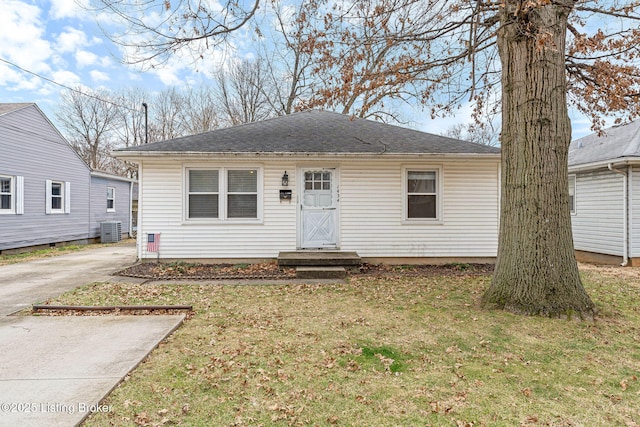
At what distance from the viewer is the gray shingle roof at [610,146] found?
30.9 feet

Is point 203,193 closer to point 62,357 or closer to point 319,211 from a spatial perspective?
point 319,211

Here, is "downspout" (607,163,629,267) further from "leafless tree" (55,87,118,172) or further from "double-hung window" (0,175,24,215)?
"leafless tree" (55,87,118,172)

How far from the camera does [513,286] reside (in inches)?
184

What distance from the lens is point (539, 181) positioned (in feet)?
14.9

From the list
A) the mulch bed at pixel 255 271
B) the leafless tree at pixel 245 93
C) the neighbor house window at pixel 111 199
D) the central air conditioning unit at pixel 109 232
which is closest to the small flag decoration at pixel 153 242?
the mulch bed at pixel 255 271

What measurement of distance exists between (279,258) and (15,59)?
11891mm

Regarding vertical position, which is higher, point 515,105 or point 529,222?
point 515,105

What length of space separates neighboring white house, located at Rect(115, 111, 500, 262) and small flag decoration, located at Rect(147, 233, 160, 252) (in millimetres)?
52

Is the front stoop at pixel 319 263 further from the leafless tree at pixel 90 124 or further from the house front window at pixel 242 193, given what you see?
the leafless tree at pixel 90 124

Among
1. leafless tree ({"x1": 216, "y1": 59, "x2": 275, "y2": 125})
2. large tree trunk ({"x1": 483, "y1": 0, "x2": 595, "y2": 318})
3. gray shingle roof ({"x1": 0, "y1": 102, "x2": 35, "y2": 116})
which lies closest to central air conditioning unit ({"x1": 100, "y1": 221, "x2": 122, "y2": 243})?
gray shingle roof ({"x1": 0, "y1": 102, "x2": 35, "y2": 116})

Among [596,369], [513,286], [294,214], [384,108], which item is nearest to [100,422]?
[596,369]

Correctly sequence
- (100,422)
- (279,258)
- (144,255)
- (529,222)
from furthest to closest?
(144,255), (279,258), (529,222), (100,422)

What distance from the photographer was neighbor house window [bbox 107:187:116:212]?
16.7 meters

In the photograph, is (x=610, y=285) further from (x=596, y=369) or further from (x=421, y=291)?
(x=596, y=369)
